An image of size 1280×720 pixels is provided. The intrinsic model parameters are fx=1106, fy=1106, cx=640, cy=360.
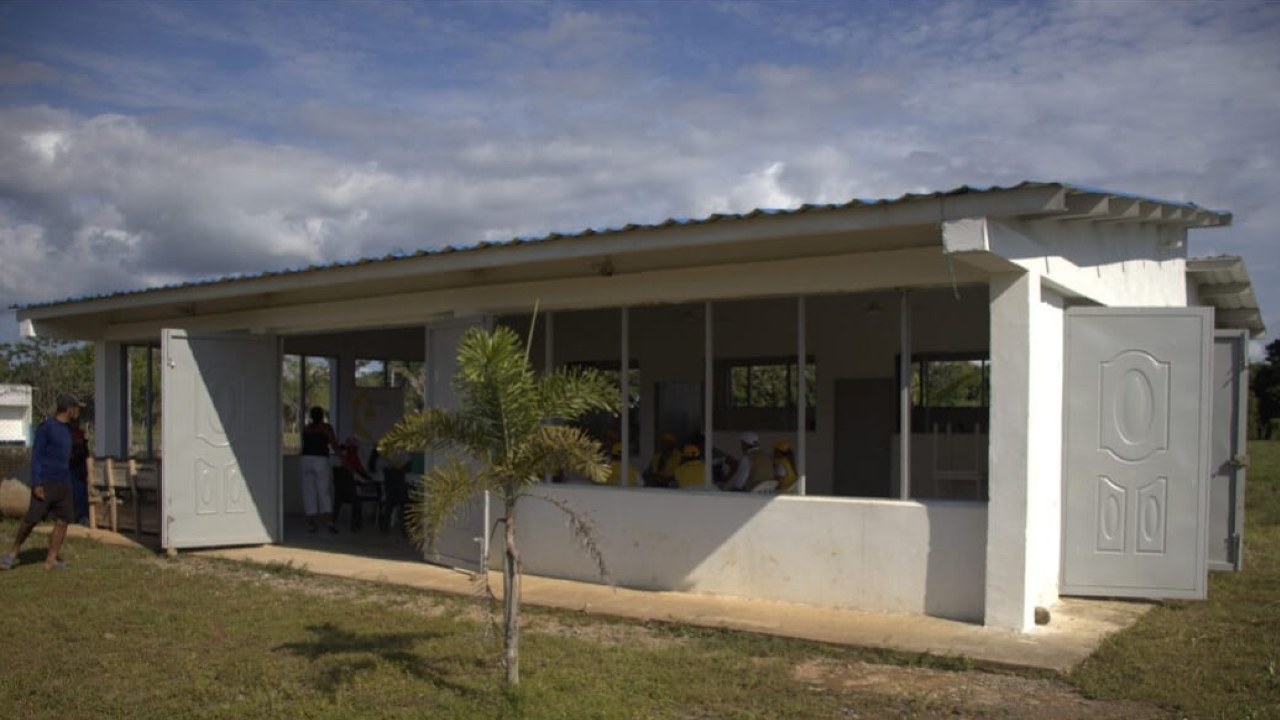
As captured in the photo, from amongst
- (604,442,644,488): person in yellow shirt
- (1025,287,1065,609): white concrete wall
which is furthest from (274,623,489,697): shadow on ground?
(1025,287,1065,609): white concrete wall

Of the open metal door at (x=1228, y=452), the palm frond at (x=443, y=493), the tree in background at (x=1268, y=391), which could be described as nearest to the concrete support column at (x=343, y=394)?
the palm frond at (x=443, y=493)

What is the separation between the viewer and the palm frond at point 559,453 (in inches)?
211

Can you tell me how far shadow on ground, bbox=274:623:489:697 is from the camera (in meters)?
6.03

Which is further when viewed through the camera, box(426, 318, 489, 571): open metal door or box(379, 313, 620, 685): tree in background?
box(426, 318, 489, 571): open metal door

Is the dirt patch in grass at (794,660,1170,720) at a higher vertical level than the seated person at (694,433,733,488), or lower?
lower

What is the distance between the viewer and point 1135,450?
25.9 feet

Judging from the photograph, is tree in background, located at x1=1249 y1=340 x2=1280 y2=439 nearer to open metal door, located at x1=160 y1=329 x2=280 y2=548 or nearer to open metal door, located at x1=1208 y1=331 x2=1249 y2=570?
open metal door, located at x1=1208 y1=331 x2=1249 y2=570

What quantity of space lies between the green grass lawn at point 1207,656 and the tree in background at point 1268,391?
2988cm

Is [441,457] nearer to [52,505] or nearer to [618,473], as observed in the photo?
[618,473]

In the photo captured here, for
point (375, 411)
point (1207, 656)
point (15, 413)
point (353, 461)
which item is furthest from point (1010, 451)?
point (15, 413)

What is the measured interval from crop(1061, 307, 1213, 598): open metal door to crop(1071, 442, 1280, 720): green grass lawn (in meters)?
0.39

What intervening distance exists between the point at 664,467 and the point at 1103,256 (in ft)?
13.6

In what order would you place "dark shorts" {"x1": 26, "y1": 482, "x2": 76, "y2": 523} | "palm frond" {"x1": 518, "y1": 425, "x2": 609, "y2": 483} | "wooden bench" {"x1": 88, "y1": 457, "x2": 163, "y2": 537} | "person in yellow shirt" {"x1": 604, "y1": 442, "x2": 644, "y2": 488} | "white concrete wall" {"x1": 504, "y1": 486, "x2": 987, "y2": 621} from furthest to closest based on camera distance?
"wooden bench" {"x1": 88, "y1": 457, "x2": 163, "y2": 537} < "dark shorts" {"x1": 26, "y1": 482, "x2": 76, "y2": 523} < "person in yellow shirt" {"x1": 604, "y1": 442, "x2": 644, "y2": 488} < "white concrete wall" {"x1": 504, "y1": 486, "x2": 987, "y2": 621} < "palm frond" {"x1": 518, "y1": 425, "x2": 609, "y2": 483}

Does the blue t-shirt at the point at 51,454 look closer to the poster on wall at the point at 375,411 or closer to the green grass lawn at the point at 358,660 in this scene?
the green grass lawn at the point at 358,660
